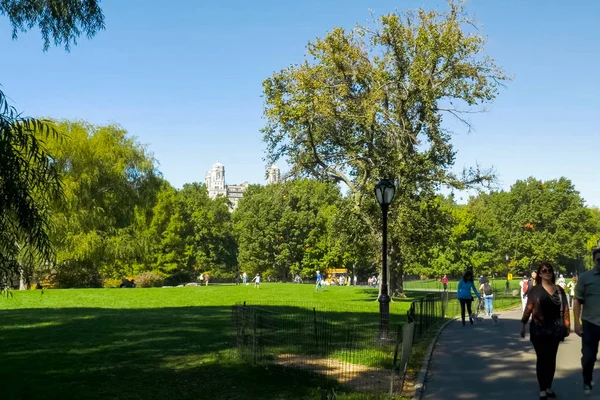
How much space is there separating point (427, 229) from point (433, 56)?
30.3ft

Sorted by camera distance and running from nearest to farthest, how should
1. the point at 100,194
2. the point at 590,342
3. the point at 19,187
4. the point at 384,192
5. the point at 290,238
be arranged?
the point at 19,187 < the point at 590,342 < the point at 384,192 < the point at 100,194 < the point at 290,238

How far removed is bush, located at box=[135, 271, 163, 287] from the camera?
64.8 metres

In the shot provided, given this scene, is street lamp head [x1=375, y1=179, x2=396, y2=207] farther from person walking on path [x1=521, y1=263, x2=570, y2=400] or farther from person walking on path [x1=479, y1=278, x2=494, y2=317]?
person walking on path [x1=479, y1=278, x2=494, y2=317]

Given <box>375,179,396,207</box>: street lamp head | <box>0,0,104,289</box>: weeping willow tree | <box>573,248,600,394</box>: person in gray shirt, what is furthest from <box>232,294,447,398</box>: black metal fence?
<box>0,0,104,289</box>: weeping willow tree

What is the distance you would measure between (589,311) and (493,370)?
130 inches

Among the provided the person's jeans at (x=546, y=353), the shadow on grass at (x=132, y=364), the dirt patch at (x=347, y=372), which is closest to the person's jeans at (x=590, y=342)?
the person's jeans at (x=546, y=353)

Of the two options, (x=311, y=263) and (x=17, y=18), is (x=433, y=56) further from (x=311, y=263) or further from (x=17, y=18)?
(x=311, y=263)

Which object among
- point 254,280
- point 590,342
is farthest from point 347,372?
point 254,280

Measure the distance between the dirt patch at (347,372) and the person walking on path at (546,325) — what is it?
6.96 feet

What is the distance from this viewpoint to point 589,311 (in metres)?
8.98

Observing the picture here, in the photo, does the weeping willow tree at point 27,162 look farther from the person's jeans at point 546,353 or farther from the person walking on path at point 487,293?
the person walking on path at point 487,293

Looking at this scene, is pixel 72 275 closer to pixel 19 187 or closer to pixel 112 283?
pixel 112 283

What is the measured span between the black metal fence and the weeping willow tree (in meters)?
4.55

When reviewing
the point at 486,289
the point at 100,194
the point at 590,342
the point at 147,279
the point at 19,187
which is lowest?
the point at 147,279
